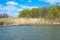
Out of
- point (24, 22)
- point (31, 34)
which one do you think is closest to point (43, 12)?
point (24, 22)

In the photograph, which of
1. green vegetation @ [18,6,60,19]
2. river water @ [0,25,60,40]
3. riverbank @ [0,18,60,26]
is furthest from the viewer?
green vegetation @ [18,6,60,19]

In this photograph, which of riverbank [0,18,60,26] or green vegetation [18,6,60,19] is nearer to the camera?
riverbank [0,18,60,26]

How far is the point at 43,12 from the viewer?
42688 mm

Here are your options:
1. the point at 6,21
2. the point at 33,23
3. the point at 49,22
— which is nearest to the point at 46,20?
the point at 49,22

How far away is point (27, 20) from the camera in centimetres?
3566

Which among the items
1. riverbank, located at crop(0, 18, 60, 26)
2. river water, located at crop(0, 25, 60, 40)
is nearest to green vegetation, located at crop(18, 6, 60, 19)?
riverbank, located at crop(0, 18, 60, 26)

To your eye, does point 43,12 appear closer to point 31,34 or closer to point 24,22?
point 24,22

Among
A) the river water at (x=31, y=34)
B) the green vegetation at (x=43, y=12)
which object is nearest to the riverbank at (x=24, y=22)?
the green vegetation at (x=43, y=12)

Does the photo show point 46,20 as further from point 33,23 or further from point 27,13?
point 27,13

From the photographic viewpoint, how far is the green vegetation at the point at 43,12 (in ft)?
129

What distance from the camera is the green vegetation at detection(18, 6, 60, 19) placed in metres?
39.4

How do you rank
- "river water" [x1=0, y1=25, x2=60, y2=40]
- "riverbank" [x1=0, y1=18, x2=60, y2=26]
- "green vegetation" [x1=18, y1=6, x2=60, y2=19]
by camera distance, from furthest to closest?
1. "green vegetation" [x1=18, y1=6, x2=60, y2=19]
2. "riverbank" [x1=0, y1=18, x2=60, y2=26]
3. "river water" [x1=0, y1=25, x2=60, y2=40]

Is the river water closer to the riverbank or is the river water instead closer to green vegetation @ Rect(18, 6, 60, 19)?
the riverbank

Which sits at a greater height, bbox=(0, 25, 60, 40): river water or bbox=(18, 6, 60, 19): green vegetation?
bbox=(18, 6, 60, 19): green vegetation
